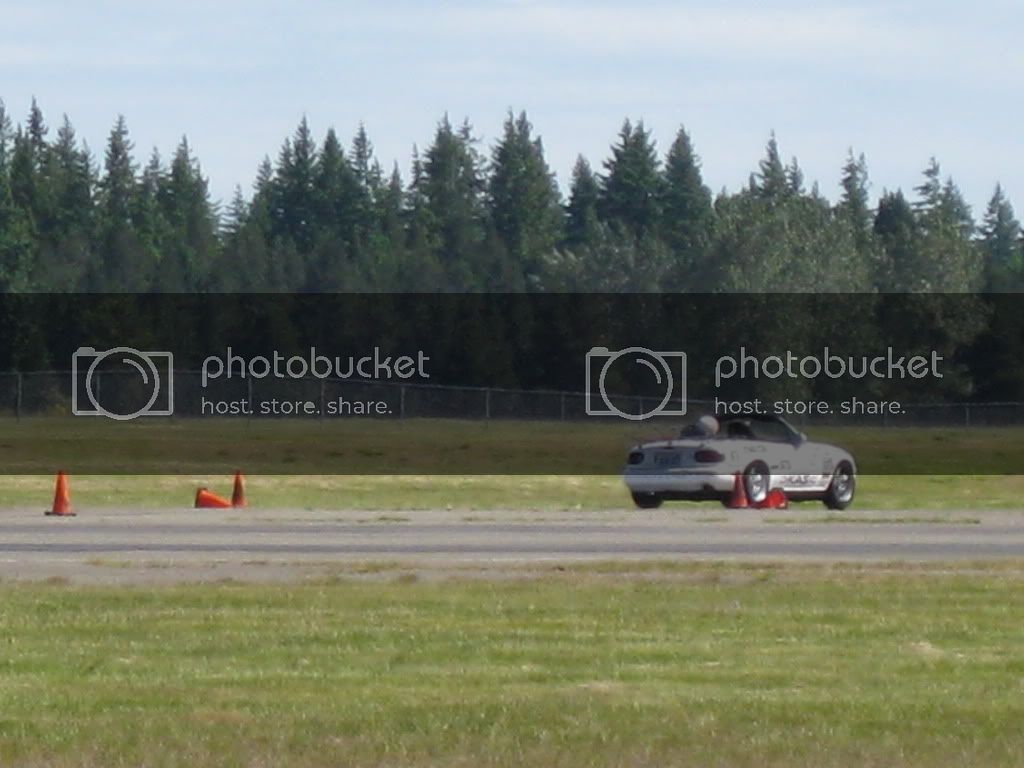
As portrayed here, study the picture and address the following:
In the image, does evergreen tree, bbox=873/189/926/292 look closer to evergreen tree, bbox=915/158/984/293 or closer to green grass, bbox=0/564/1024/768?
evergreen tree, bbox=915/158/984/293

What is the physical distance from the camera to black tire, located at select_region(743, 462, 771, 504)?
2855cm

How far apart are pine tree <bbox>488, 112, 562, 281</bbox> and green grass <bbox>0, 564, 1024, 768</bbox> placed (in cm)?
12363

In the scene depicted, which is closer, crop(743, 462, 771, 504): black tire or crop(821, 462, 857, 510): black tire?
crop(743, 462, 771, 504): black tire

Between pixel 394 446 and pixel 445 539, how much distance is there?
30872 millimetres

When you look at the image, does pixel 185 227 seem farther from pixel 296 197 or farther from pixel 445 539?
pixel 445 539

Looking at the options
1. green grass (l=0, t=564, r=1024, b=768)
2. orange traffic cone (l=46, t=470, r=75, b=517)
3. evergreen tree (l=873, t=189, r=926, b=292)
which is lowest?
green grass (l=0, t=564, r=1024, b=768)

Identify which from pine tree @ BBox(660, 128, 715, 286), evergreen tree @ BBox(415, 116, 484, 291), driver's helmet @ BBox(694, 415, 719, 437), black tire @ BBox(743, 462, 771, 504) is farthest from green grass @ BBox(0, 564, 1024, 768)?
pine tree @ BBox(660, 128, 715, 286)

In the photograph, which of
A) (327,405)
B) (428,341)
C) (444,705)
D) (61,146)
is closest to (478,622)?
(444,705)

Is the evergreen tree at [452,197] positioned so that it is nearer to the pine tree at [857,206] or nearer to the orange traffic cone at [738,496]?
the pine tree at [857,206]

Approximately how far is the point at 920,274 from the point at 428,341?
3778cm

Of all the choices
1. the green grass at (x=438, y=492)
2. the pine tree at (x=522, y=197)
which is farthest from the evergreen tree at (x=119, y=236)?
the green grass at (x=438, y=492)

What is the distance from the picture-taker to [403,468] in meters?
47.0

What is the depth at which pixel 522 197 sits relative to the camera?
14775 centimetres

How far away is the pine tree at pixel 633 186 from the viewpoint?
143625 millimetres
